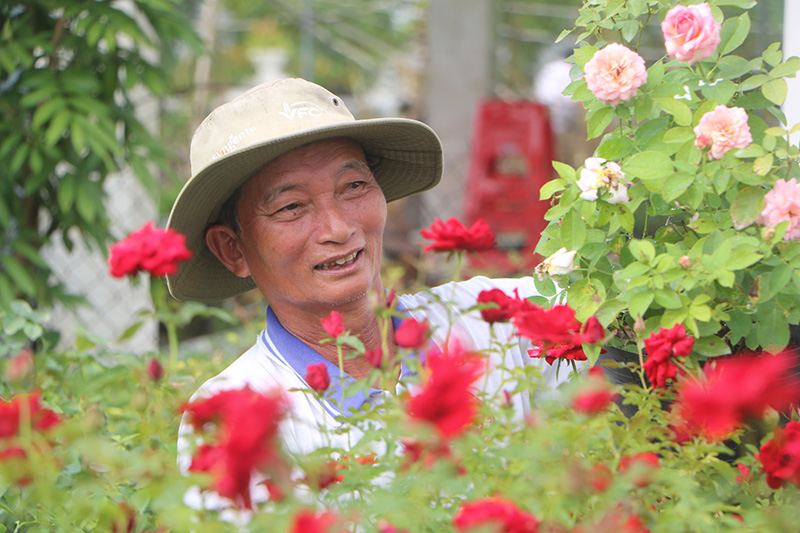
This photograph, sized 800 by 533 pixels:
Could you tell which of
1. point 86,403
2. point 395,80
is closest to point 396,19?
point 395,80

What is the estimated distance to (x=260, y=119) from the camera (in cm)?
175

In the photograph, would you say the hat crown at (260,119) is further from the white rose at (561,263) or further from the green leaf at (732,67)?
the green leaf at (732,67)

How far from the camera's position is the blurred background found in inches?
116

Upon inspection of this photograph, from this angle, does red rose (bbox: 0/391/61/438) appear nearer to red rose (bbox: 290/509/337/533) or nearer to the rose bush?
the rose bush

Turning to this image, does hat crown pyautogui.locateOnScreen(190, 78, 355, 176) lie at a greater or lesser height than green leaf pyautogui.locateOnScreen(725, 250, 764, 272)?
greater

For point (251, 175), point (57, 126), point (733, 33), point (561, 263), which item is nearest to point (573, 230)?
point (561, 263)

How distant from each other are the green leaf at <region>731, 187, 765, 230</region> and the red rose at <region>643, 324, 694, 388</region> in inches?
9.2

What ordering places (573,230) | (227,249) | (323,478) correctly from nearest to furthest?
1. (323,478)
2. (573,230)
3. (227,249)

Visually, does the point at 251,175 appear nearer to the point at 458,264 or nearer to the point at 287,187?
the point at 287,187

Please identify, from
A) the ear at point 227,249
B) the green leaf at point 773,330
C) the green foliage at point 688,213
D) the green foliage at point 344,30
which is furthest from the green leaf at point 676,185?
the green foliage at point 344,30

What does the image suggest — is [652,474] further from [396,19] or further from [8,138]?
[396,19]

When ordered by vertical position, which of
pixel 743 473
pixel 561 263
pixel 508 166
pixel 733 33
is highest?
pixel 733 33

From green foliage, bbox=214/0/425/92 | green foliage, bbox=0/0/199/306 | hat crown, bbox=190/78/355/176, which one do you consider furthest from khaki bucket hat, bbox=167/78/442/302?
green foliage, bbox=214/0/425/92

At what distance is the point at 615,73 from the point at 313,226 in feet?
2.40
